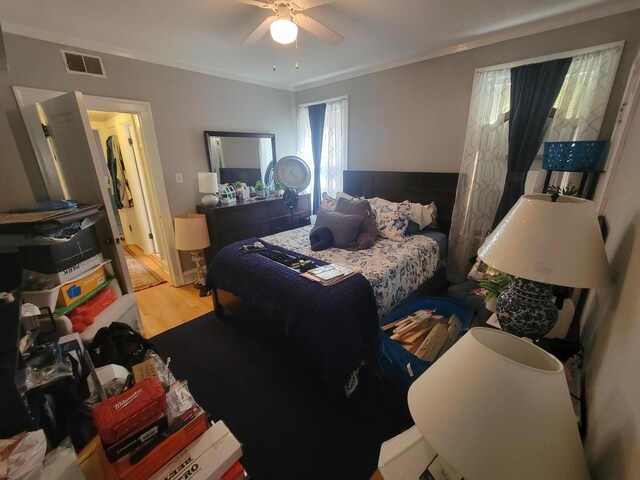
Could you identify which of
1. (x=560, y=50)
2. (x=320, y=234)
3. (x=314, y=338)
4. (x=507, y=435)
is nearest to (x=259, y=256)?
(x=320, y=234)

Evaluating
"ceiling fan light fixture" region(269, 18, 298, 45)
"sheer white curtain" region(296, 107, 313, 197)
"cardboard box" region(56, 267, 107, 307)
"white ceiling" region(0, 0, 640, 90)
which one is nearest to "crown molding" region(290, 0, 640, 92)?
"white ceiling" region(0, 0, 640, 90)

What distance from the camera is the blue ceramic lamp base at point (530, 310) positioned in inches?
36.2

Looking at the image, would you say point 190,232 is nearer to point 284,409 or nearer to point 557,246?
point 284,409

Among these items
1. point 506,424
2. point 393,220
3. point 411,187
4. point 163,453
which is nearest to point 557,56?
point 411,187

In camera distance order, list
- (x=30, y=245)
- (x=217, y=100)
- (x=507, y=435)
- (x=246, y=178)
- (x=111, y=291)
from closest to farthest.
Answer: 1. (x=507, y=435)
2. (x=30, y=245)
3. (x=111, y=291)
4. (x=217, y=100)
5. (x=246, y=178)

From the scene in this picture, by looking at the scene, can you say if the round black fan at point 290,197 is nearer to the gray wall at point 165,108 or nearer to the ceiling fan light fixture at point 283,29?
the gray wall at point 165,108

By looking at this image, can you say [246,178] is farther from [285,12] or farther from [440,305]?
[440,305]

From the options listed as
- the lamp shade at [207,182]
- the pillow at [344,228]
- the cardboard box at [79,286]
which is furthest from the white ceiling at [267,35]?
the cardboard box at [79,286]

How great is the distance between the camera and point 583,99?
1984 mm

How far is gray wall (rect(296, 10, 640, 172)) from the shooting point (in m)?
1.89

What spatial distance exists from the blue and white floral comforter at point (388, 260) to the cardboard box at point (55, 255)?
4.63 ft

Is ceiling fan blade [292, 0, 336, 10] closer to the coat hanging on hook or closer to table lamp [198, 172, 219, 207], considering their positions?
table lamp [198, 172, 219, 207]

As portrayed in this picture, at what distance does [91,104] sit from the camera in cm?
237

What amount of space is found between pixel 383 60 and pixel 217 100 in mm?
2029
